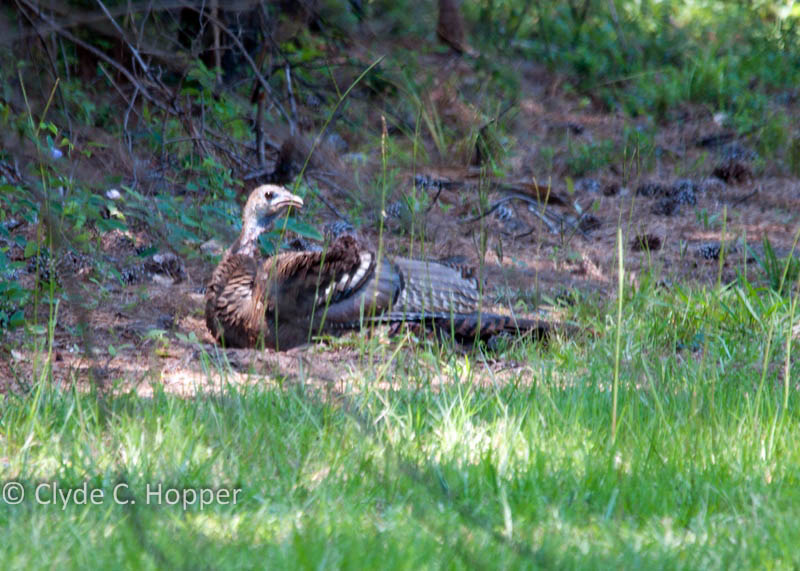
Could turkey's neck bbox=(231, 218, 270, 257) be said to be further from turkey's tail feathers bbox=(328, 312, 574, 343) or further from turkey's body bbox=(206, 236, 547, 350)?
turkey's tail feathers bbox=(328, 312, 574, 343)

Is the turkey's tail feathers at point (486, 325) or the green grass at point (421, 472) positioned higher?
the turkey's tail feathers at point (486, 325)

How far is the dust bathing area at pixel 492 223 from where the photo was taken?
13.4 ft

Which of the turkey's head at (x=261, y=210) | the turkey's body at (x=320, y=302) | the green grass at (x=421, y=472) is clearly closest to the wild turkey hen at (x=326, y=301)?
the turkey's body at (x=320, y=302)

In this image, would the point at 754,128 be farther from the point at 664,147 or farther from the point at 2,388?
the point at 2,388

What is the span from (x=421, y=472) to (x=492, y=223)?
4.43 metres

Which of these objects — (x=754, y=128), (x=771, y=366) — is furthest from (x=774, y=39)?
(x=771, y=366)

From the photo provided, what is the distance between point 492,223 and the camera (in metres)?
6.72

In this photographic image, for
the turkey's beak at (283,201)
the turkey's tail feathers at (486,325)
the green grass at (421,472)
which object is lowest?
the green grass at (421,472)

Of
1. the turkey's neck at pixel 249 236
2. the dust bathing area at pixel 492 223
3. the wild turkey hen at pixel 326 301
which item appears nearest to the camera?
the dust bathing area at pixel 492 223

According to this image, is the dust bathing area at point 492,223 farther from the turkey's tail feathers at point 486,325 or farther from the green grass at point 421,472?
the green grass at point 421,472

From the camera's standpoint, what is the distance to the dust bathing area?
13.4 ft

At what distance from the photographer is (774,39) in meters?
11.2

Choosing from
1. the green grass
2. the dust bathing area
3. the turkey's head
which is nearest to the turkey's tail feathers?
the dust bathing area

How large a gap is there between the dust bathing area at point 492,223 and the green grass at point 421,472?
0.34 metres
